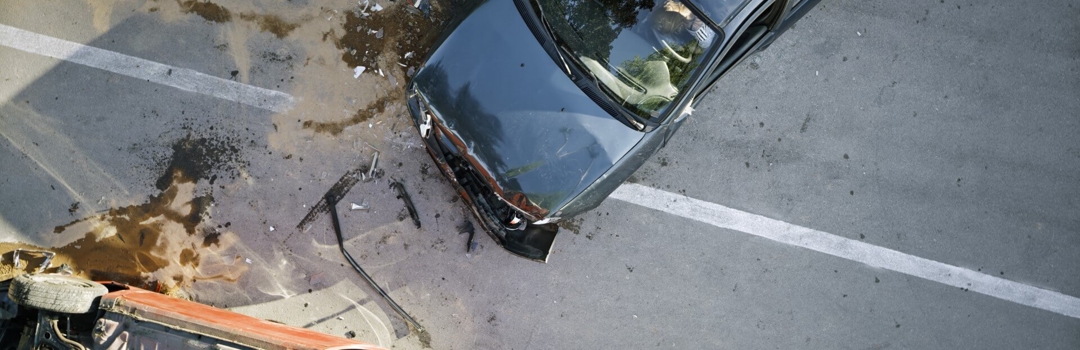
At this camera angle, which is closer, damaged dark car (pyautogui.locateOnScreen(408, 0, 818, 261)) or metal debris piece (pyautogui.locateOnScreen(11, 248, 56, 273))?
damaged dark car (pyautogui.locateOnScreen(408, 0, 818, 261))

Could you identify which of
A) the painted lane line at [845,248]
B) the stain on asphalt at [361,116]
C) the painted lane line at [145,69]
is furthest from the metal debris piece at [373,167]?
the painted lane line at [845,248]

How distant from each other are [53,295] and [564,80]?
3368mm

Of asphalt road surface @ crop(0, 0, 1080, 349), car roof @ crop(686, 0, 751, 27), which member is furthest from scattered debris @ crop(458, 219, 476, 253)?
car roof @ crop(686, 0, 751, 27)

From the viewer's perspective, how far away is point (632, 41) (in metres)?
3.57

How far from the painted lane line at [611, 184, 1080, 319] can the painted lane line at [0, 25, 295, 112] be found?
2.73 m

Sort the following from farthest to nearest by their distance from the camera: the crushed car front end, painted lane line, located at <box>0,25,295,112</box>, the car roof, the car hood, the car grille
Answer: painted lane line, located at <box>0,25,295,112</box> < the car grille < the crushed car front end < the car hood < the car roof

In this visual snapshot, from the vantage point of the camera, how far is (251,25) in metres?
4.41

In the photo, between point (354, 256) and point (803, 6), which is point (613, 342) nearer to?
point (354, 256)

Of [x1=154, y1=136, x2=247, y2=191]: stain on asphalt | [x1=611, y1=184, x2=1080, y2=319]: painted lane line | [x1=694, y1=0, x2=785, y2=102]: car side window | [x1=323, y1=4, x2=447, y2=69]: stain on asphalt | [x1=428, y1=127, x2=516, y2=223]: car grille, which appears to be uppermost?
[x1=694, y1=0, x2=785, y2=102]: car side window

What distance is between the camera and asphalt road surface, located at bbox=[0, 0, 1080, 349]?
4387mm

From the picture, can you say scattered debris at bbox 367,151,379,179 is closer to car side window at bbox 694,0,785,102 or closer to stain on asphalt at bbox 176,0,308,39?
stain on asphalt at bbox 176,0,308,39

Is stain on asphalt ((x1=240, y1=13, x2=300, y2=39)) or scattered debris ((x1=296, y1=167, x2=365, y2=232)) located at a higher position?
stain on asphalt ((x1=240, y1=13, x2=300, y2=39))

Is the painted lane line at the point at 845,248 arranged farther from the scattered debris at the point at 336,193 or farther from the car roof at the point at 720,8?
the scattered debris at the point at 336,193

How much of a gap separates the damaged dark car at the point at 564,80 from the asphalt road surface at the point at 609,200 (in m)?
0.86
